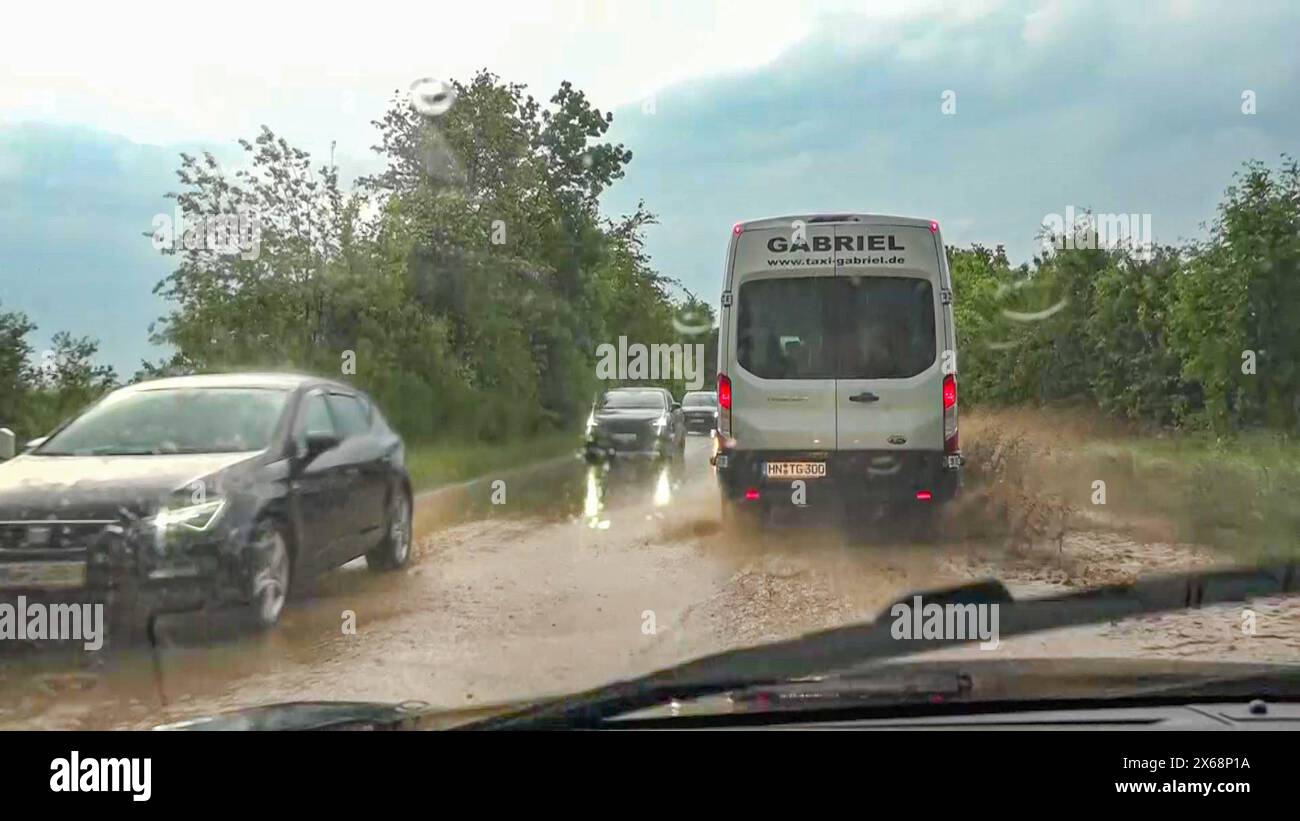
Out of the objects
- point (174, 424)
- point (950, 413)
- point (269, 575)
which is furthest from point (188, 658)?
point (950, 413)

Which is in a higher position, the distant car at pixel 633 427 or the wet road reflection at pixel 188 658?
the distant car at pixel 633 427

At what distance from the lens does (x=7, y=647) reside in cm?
698

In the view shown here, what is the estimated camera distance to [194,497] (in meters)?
7.18

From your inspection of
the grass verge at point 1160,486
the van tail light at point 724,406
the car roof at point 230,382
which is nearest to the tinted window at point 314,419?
the car roof at point 230,382

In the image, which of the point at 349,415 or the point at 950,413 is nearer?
the point at 349,415

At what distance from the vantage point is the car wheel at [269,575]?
750 centimetres

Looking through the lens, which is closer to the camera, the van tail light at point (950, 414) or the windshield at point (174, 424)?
the windshield at point (174, 424)

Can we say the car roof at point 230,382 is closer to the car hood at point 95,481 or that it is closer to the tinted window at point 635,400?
the car hood at point 95,481

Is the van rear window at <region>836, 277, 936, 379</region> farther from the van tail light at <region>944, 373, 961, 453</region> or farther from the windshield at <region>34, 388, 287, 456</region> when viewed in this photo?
the windshield at <region>34, 388, 287, 456</region>

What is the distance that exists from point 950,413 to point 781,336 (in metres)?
1.72

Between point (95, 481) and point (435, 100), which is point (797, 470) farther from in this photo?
point (435, 100)

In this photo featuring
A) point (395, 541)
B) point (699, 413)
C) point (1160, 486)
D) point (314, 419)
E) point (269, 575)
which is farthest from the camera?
point (699, 413)
